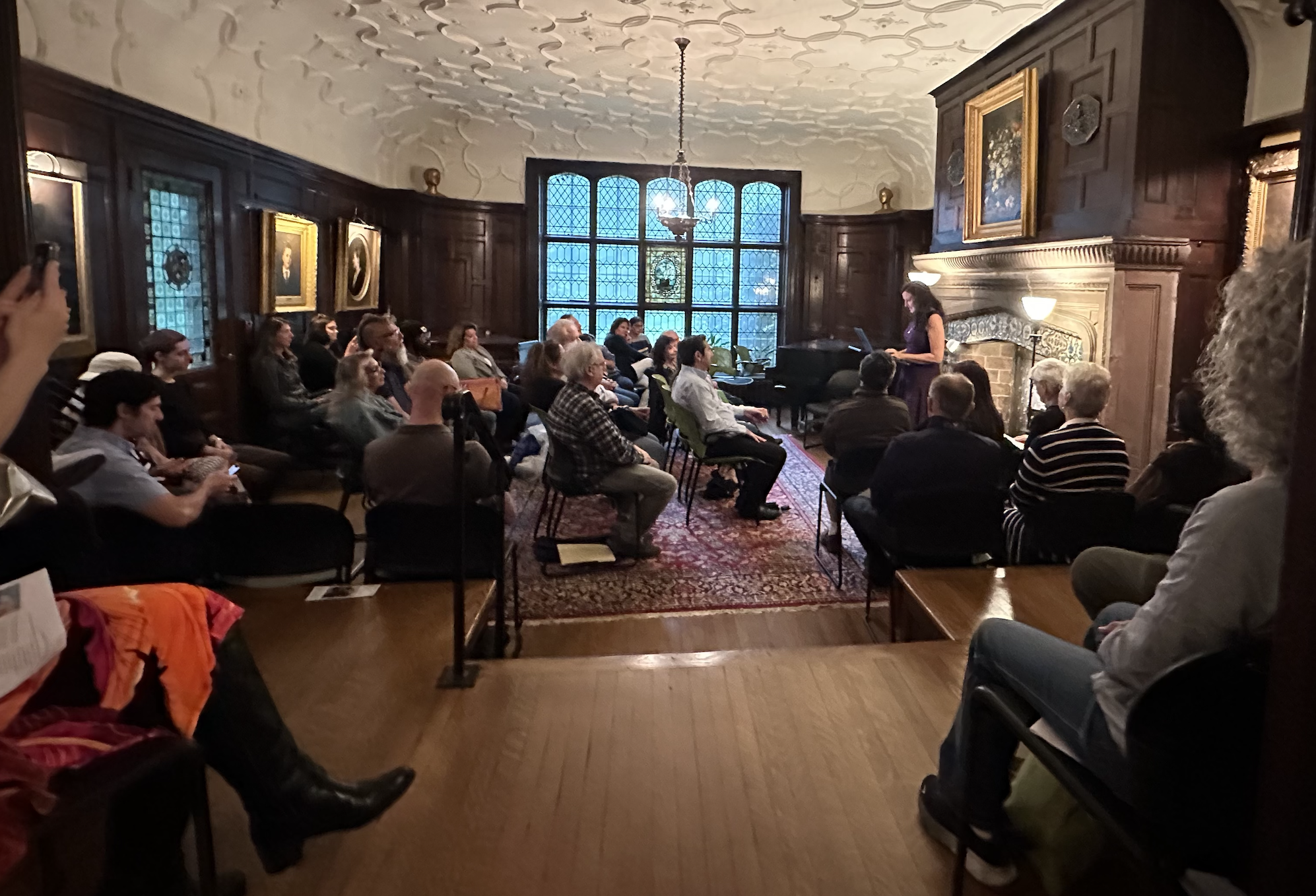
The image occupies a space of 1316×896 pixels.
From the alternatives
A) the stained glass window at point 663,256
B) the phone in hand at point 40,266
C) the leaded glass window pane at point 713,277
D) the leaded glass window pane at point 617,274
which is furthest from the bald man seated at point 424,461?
the leaded glass window pane at point 713,277

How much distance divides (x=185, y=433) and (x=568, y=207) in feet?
24.3

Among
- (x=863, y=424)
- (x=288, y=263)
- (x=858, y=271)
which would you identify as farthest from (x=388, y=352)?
(x=858, y=271)

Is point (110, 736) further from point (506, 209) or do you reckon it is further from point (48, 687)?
point (506, 209)

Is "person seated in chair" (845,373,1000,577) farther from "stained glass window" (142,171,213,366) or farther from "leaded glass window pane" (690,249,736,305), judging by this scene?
"leaded glass window pane" (690,249,736,305)

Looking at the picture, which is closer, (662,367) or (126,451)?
(126,451)

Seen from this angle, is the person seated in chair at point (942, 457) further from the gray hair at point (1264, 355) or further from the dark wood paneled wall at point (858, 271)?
the dark wood paneled wall at point (858, 271)

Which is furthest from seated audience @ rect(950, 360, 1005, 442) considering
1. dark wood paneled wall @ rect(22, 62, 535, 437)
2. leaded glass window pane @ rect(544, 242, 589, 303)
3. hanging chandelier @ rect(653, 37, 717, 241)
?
leaded glass window pane @ rect(544, 242, 589, 303)

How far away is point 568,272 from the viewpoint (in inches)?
435

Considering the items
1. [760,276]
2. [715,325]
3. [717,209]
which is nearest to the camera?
[717,209]

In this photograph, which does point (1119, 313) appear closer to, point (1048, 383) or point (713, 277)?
point (1048, 383)

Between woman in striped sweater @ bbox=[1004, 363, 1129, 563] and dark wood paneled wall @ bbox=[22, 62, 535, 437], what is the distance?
4.76 meters

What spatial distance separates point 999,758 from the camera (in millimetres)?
1741

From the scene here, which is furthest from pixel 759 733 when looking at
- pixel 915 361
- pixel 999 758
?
pixel 915 361

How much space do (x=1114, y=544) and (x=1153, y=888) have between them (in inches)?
90.5
